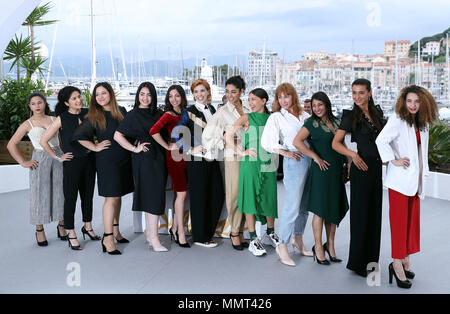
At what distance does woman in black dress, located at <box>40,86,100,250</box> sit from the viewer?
13.2 feet

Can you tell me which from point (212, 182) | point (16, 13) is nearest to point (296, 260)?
point (212, 182)

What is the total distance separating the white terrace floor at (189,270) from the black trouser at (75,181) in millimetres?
337

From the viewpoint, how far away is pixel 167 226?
457cm

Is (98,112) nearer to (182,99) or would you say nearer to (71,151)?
(71,151)

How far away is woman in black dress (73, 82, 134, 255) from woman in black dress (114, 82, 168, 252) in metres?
0.12

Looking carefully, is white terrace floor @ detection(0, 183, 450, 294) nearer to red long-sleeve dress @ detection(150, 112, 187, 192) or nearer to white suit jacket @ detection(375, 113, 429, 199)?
red long-sleeve dress @ detection(150, 112, 187, 192)

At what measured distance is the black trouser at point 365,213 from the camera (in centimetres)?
324

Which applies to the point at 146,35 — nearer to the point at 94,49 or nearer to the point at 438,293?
the point at 94,49

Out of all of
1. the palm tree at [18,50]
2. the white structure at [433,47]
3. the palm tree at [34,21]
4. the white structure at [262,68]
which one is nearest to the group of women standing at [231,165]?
the palm tree at [18,50]

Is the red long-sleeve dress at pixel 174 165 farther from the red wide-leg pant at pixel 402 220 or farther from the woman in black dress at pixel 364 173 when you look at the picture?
the red wide-leg pant at pixel 402 220

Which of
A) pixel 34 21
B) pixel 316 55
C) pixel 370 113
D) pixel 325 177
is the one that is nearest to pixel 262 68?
pixel 316 55

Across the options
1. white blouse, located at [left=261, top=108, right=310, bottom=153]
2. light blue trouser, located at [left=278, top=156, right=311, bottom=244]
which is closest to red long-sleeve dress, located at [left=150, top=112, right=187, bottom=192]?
white blouse, located at [left=261, top=108, right=310, bottom=153]

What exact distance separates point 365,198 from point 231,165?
1.20 meters

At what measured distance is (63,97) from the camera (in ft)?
13.2
